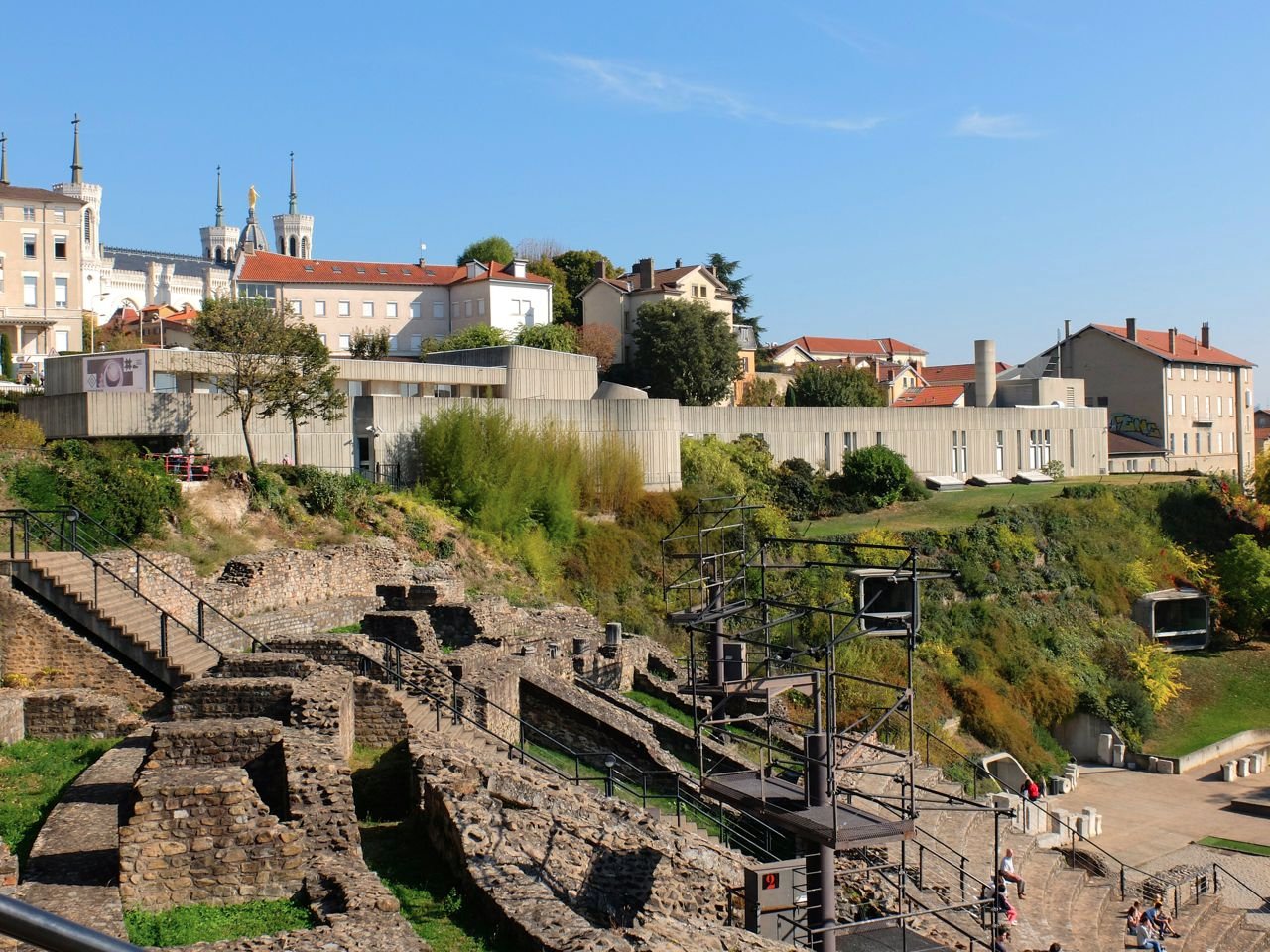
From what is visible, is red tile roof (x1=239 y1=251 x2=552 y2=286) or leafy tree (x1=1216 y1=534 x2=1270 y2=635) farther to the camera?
red tile roof (x1=239 y1=251 x2=552 y2=286)

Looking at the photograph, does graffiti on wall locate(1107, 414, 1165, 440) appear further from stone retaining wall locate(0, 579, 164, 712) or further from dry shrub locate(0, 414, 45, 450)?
stone retaining wall locate(0, 579, 164, 712)

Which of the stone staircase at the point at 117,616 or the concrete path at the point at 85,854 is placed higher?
the stone staircase at the point at 117,616

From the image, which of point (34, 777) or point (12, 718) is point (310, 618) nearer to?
point (12, 718)

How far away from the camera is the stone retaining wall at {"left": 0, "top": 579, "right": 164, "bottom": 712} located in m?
16.7

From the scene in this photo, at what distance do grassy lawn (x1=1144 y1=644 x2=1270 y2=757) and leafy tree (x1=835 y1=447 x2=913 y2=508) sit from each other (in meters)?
10.6

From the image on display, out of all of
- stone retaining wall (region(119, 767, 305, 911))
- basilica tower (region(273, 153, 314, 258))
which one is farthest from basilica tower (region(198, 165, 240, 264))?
stone retaining wall (region(119, 767, 305, 911))

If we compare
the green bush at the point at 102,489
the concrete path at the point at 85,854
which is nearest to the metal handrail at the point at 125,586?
the green bush at the point at 102,489

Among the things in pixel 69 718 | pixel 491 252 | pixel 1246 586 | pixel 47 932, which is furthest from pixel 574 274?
pixel 47 932

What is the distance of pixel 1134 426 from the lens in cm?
6569

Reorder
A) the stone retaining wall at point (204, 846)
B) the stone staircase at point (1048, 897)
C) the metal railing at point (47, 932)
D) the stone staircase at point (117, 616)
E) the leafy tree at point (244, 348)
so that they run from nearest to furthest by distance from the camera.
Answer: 1. the metal railing at point (47, 932)
2. the stone retaining wall at point (204, 846)
3. the stone staircase at point (117, 616)
4. the stone staircase at point (1048, 897)
5. the leafy tree at point (244, 348)

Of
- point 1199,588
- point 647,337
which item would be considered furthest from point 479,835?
point 647,337

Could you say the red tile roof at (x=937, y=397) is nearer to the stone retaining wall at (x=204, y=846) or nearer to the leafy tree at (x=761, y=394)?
the leafy tree at (x=761, y=394)

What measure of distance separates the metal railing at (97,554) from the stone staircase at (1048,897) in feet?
35.2

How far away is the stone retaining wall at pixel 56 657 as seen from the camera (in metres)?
16.7
